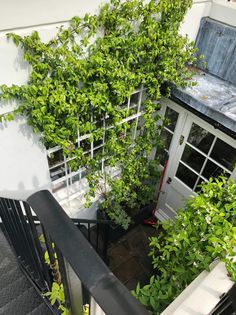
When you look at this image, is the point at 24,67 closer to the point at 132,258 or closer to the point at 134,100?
the point at 134,100

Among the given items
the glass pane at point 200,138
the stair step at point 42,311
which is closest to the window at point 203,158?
the glass pane at point 200,138

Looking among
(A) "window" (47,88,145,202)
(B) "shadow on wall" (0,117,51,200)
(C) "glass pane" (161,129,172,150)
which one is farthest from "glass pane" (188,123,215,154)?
(B) "shadow on wall" (0,117,51,200)

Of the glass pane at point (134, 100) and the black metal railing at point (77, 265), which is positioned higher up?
the glass pane at point (134, 100)

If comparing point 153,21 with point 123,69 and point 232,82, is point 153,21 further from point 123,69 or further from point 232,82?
point 232,82

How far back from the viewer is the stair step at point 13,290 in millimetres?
2531

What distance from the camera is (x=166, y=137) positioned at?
509 cm

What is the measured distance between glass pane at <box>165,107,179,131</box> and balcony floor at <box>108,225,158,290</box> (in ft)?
7.98

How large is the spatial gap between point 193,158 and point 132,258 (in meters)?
2.37

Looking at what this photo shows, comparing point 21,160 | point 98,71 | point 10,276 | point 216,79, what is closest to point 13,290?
point 10,276

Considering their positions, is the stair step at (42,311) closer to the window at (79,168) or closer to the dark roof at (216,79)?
the window at (79,168)

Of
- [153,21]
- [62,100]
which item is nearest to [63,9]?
[62,100]

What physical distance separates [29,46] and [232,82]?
10.4 feet

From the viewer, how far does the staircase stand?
2422mm

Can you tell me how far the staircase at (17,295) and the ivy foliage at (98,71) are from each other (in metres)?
1.59
